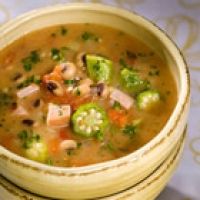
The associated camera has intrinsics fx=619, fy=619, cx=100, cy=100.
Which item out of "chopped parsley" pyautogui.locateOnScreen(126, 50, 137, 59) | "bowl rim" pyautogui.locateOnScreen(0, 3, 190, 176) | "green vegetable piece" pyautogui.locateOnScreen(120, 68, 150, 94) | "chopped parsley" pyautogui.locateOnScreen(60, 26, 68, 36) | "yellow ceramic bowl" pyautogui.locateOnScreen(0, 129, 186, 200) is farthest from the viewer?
"chopped parsley" pyautogui.locateOnScreen(60, 26, 68, 36)

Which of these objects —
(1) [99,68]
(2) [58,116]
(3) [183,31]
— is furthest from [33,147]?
(3) [183,31]

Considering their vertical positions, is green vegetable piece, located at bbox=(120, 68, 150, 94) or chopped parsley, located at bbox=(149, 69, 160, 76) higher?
chopped parsley, located at bbox=(149, 69, 160, 76)

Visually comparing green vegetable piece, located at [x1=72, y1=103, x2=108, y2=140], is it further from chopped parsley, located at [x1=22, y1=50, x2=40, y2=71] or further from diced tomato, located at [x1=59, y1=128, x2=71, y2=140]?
chopped parsley, located at [x1=22, y1=50, x2=40, y2=71]

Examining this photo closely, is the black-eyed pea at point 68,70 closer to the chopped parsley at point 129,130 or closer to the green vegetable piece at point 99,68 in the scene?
the green vegetable piece at point 99,68

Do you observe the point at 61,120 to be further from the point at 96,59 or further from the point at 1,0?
the point at 1,0

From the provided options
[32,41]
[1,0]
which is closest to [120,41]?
[32,41]

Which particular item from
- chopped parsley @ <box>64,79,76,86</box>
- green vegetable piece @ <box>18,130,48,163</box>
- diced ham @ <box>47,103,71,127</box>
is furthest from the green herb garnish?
green vegetable piece @ <box>18,130,48,163</box>

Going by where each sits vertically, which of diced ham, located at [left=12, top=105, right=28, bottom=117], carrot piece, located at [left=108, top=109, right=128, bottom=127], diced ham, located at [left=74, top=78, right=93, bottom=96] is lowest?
diced ham, located at [left=12, top=105, right=28, bottom=117]

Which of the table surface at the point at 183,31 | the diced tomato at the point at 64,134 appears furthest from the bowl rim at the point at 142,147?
the table surface at the point at 183,31
